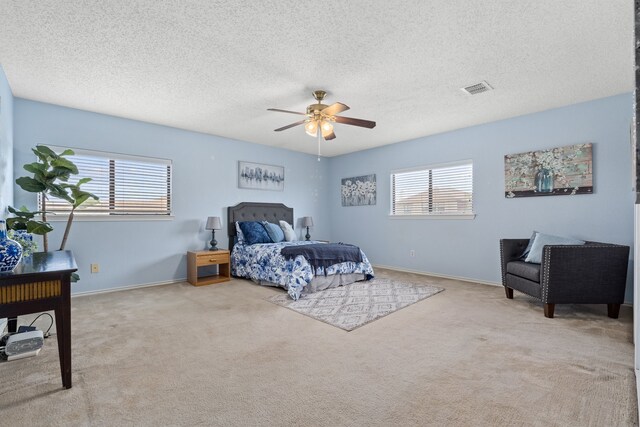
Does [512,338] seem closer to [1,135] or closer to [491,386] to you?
[491,386]

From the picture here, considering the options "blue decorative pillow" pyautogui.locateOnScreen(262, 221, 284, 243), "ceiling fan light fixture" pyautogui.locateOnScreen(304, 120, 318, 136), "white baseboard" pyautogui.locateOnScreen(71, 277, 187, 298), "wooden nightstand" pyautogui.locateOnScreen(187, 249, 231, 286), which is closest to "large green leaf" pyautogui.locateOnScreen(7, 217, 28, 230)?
"white baseboard" pyautogui.locateOnScreen(71, 277, 187, 298)

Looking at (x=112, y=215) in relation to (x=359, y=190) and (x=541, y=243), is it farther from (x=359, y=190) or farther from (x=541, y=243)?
(x=541, y=243)

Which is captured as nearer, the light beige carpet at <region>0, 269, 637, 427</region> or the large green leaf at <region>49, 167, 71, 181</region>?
the light beige carpet at <region>0, 269, 637, 427</region>

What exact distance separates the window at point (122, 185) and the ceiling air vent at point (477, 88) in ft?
13.9

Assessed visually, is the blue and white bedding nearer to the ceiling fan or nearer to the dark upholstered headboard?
the dark upholstered headboard

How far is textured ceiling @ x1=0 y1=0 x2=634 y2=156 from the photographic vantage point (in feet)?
6.73

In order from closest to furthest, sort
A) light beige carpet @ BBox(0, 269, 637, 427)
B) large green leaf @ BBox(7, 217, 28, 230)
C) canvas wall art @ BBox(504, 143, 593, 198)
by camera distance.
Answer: light beige carpet @ BBox(0, 269, 637, 427), large green leaf @ BBox(7, 217, 28, 230), canvas wall art @ BBox(504, 143, 593, 198)

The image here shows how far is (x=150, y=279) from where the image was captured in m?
4.45

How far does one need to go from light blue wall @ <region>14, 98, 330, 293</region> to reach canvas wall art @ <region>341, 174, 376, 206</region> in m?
1.27

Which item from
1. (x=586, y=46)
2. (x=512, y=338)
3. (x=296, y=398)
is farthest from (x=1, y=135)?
(x=586, y=46)

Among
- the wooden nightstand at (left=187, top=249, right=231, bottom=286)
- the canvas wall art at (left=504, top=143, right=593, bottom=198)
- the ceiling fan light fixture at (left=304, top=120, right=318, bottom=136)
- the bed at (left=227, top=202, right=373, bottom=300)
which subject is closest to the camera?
the ceiling fan light fixture at (left=304, top=120, right=318, bottom=136)

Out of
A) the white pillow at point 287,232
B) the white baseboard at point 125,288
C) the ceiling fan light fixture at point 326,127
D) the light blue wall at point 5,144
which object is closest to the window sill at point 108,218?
the light blue wall at point 5,144

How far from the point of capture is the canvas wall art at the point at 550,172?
12.0ft

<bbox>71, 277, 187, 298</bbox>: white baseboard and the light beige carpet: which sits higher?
<bbox>71, 277, 187, 298</bbox>: white baseboard
